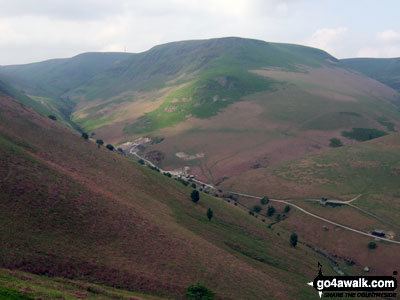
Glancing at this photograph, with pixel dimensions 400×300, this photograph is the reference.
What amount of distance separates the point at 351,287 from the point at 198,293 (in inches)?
1233

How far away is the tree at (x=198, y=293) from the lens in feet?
191

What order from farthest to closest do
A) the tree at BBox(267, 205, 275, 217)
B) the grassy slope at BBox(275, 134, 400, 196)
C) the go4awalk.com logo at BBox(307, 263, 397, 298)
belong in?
the grassy slope at BBox(275, 134, 400, 196) → the tree at BBox(267, 205, 275, 217) → the go4awalk.com logo at BBox(307, 263, 397, 298)

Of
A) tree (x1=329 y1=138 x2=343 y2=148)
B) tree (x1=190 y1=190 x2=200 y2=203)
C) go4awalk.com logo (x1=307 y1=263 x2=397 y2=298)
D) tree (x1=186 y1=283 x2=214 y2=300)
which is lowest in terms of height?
go4awalk.com logo (x1=307 y1=263 x2=397 y2=298)

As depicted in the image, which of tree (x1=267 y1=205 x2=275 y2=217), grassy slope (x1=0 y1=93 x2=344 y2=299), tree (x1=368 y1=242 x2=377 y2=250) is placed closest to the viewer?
grassy slope (x1=0 y1=93 x2=344 y2=299)

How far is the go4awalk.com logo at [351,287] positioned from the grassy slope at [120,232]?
447 centimetres

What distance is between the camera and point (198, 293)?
193 feet

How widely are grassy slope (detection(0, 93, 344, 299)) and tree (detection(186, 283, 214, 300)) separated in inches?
83.2

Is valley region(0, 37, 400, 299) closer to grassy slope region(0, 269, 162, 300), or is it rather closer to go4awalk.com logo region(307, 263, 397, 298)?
grassy slope region(0, 269, 162, 300)

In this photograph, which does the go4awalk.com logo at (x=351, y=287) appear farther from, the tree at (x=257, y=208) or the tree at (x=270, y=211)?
the tree at (x=257, y=208)

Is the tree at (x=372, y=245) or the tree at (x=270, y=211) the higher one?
the tree at (x=270, y=211)

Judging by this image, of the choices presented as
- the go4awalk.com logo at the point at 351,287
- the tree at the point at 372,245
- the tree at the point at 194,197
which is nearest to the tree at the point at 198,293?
the go4awalk.com logo at the point at 351,287

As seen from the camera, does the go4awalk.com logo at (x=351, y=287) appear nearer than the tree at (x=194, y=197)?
Yes

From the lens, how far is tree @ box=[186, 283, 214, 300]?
191 feet

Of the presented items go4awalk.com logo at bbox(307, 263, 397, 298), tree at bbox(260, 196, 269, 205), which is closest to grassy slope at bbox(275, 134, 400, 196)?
tree at bbox(260, 196, 269, 205)
